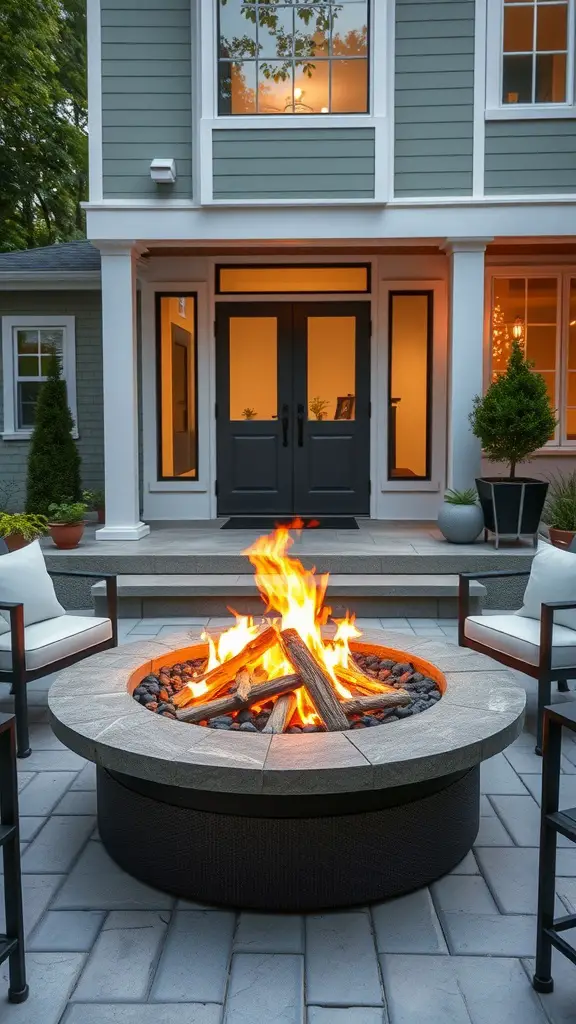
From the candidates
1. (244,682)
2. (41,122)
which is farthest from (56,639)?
(41,122)

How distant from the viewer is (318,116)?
289 inches

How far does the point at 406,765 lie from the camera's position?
2531 mm

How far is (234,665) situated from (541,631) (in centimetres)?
143

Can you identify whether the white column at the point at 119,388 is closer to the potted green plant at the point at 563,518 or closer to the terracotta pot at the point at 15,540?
the terracotta pot at the point at 15,540

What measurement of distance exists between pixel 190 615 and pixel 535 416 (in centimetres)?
328

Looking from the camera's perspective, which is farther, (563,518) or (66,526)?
(563,518)

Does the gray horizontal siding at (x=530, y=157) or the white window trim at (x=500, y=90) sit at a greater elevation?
the white window trim at (x=500, y=90)

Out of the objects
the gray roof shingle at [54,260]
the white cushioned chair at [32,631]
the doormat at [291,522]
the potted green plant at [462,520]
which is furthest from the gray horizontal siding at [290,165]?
the white cushioned chair at [32,631]

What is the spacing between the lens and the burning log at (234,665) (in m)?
3.38

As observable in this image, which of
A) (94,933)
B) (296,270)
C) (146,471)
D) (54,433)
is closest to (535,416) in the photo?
(296,270)

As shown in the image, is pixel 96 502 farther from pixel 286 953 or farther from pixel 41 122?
pixel 41 122

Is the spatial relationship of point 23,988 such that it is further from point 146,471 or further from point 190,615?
point 146,471

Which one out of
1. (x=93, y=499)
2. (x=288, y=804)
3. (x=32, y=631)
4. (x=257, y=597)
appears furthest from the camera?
(x=93, y=499)

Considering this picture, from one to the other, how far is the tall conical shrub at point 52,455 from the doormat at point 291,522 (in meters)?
1.72
